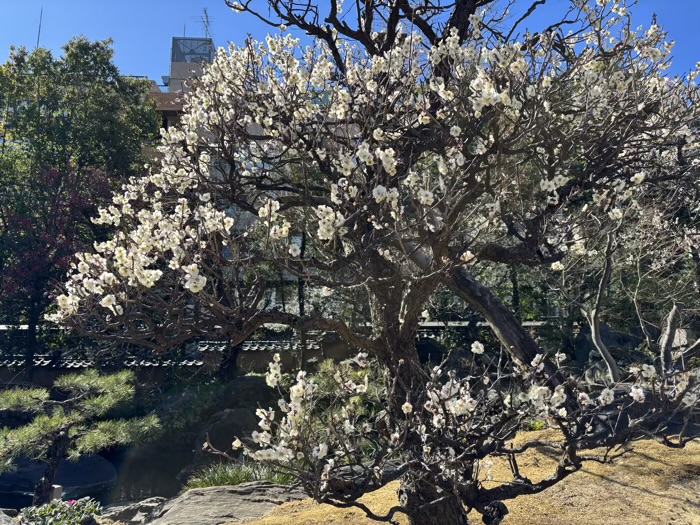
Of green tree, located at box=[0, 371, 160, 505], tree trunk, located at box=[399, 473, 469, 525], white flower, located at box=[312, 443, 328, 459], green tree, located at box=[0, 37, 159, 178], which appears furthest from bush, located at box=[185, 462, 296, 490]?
green tree, located at box=[0, 37, 159, 178]

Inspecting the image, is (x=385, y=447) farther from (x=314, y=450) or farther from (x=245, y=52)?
(x=245, y=52)

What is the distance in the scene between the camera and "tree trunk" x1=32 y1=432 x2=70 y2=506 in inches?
300

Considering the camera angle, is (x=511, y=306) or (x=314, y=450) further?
(x=511, y=306)

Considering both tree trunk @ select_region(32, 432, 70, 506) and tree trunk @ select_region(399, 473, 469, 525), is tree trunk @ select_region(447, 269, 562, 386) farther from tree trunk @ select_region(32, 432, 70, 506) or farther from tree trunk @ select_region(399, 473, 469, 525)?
tree trunk @ select_region(32, 432, 70, 506)

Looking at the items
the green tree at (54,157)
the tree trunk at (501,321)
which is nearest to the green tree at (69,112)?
the green tree at (54,157)

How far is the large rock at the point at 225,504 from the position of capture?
18.4 feet

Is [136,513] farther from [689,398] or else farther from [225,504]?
[689,398]

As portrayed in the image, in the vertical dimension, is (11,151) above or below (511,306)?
above

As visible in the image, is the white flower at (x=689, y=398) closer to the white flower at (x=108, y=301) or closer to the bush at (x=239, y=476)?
the white flower at (x=108, y=301)

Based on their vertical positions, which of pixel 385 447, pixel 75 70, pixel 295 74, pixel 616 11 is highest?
pixel 75 70

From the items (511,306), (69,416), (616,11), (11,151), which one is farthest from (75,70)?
(616,11)

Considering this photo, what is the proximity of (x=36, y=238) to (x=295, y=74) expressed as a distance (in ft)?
38.4

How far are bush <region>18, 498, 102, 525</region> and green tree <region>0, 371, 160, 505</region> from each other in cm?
70

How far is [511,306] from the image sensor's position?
13609 millimetres
